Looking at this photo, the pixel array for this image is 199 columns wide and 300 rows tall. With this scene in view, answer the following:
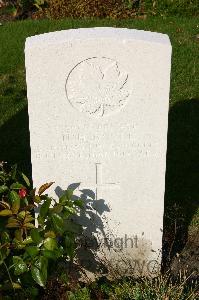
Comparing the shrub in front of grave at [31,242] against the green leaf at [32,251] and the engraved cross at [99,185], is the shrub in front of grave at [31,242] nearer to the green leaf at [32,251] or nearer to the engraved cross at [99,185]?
the green leaf at [32,251]

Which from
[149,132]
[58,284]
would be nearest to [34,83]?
[149,132]

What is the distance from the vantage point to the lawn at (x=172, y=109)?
16.9ft

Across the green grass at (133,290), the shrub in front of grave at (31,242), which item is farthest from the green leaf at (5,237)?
the green grass at (133,290)

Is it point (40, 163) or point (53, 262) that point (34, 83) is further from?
point (53, 262)

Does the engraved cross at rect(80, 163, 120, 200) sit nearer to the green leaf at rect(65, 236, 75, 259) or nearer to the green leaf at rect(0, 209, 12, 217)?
the green leaf at rect(65, 236, 75, 259)

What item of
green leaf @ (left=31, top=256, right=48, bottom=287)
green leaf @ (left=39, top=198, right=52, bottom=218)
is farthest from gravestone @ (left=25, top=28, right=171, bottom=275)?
green leaf @ (left=31, top=256, right=48, bottom=287)

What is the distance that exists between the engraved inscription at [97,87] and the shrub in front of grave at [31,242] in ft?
1.86

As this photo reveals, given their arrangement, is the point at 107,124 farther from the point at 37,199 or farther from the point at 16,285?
the point at 16,285

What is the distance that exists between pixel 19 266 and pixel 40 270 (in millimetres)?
148

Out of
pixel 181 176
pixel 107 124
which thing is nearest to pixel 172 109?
pixel 181 176

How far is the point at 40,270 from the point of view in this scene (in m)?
3.52

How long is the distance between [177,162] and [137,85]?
7.63 feet

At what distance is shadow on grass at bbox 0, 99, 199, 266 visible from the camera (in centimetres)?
484

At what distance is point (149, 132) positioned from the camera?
381 cm
